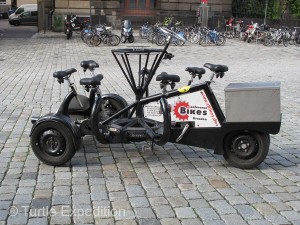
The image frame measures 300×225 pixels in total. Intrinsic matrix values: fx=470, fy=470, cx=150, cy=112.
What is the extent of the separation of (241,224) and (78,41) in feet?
64.4

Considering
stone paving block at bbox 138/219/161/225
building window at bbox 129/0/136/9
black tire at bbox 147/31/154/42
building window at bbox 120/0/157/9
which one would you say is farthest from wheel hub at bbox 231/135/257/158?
building window at bbox 129/0/136/9

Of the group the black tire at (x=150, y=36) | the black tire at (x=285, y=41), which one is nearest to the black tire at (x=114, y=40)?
the black tire at (x=150, y=36)

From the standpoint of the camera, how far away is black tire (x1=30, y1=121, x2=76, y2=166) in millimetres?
5020

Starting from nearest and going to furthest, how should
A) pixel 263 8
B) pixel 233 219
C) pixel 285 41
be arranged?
pixel 233 219, pixel 285 41, pixel 263 8

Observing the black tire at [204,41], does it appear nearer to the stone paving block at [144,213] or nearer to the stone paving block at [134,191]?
the stone paving block at [134,191]

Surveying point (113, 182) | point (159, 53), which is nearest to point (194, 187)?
point (113, 182)

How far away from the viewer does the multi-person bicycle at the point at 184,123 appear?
16.1ft

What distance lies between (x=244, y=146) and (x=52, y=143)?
2081mm

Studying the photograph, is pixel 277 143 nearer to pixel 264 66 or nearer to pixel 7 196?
pixel 7 196

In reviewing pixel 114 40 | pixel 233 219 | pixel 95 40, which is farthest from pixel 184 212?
pixel 114 40

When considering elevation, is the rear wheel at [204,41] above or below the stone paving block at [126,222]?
above

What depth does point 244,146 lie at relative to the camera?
510 cm

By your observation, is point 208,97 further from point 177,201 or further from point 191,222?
point 191,222

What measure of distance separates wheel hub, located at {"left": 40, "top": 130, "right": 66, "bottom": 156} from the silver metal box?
1817mm
